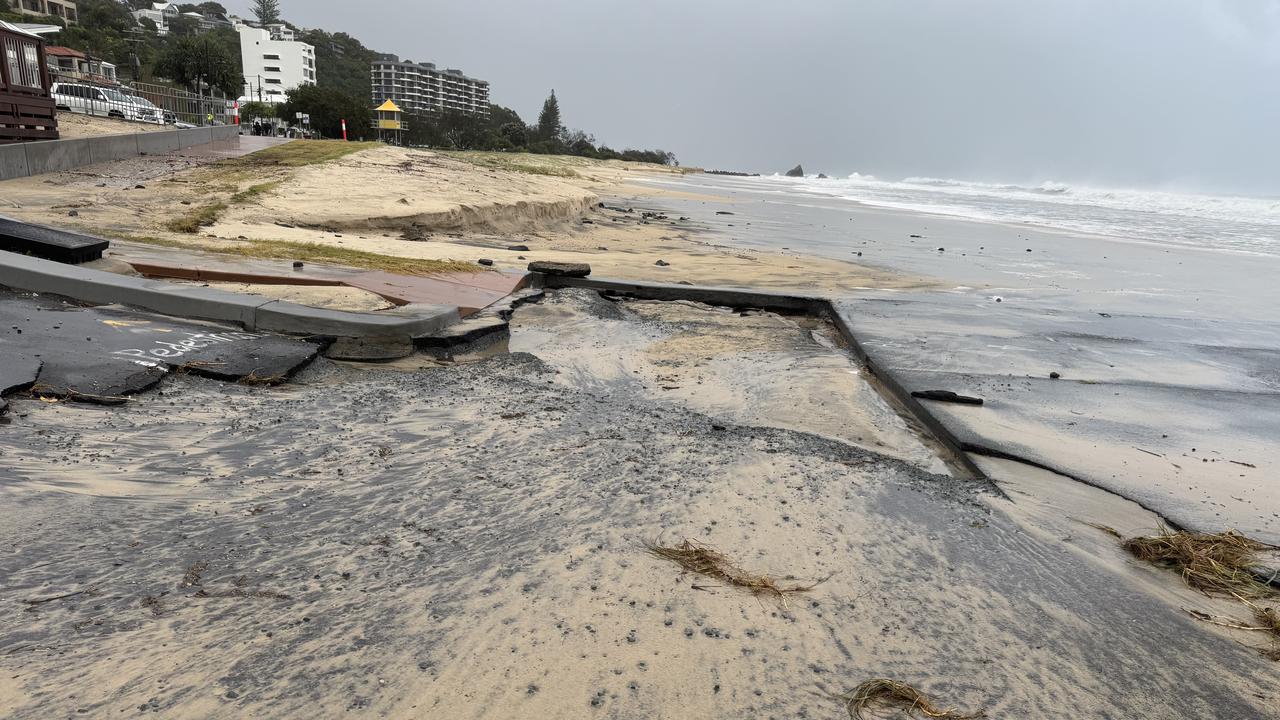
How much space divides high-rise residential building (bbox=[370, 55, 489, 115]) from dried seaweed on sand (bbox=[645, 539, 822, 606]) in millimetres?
144729

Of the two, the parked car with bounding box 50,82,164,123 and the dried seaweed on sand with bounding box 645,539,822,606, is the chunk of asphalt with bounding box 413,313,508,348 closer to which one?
the dried seaweed on sand with bounding box 645,539,822,606

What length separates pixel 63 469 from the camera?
9.20 feet

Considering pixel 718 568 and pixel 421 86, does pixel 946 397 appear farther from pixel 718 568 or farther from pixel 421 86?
pixel 421 86

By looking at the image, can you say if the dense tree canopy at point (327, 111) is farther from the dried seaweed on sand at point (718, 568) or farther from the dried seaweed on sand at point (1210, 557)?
the dried seaweed on sand at point (1210, 557)

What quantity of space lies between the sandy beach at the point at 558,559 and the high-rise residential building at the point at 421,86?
143297 millimetres

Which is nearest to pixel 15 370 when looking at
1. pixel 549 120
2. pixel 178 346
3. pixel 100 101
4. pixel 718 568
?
pixel 178 346

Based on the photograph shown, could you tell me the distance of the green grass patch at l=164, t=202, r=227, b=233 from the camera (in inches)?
343

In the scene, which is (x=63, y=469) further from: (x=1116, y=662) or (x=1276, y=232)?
(x=1276, y=232)

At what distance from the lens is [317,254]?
759cm

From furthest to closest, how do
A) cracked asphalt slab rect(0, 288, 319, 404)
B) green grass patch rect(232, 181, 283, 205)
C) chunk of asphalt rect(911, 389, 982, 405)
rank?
green grass patch rect(232, 181, 283, 205)
chunk of asphalt rect(911, 389, 982, 405)
cracked asphalt slab rect(0, 288, 319, 404)

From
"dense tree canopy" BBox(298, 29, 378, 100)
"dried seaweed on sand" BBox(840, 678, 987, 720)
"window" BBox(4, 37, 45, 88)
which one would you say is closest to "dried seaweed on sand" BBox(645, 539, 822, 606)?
"dried seaweed on sand" BBox(840, 678, 987, 720)

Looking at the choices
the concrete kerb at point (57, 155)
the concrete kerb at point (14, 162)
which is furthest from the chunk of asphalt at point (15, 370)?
the concrete kerb at point (57, 155)

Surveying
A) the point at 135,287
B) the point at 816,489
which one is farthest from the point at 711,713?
the point at 135,287

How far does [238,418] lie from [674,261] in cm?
811
